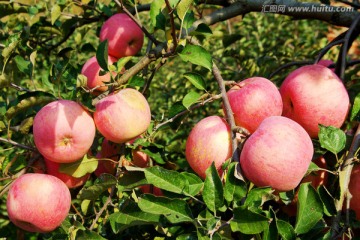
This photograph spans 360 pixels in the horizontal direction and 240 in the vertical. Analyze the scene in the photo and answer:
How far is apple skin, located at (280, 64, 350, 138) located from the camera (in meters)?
1.17

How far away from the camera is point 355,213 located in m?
1.10

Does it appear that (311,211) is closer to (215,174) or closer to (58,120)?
(215,174)

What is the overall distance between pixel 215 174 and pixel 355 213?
1.30 feet

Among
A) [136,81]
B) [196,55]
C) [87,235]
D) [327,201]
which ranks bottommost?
[87,235]

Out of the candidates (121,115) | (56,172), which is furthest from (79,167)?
(121,115)

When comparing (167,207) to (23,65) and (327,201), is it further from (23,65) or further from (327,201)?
(23,65)

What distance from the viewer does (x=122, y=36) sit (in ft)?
4.85

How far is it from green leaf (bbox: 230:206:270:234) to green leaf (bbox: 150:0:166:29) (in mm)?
531

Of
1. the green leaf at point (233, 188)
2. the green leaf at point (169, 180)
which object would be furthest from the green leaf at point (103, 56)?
the green leaf at point (233, 188)

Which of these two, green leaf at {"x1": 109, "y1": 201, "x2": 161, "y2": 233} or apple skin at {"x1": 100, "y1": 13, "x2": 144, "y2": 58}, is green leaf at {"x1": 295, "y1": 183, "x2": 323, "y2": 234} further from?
apple skin at {"x1": 100, "y1": 13, "x2": 144, "y2": 58}

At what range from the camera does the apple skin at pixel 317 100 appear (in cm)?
117

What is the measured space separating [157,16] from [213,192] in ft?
1.63

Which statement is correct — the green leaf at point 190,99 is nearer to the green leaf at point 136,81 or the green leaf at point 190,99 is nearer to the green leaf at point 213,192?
the green leaf at point 136,81

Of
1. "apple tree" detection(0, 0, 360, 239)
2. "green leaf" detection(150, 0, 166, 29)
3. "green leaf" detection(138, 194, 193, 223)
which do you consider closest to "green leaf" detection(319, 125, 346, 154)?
"apple tree" detection(0, 0, 360, 239)
